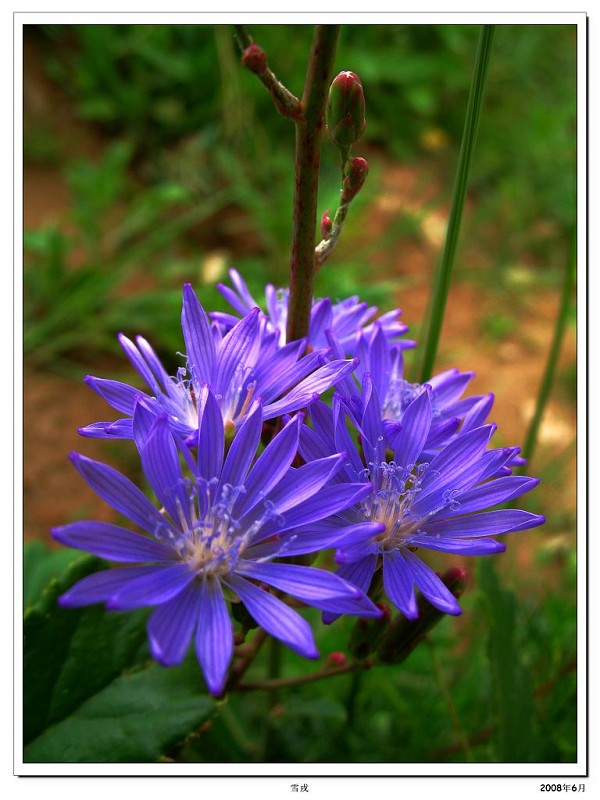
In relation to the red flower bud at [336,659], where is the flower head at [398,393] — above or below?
above

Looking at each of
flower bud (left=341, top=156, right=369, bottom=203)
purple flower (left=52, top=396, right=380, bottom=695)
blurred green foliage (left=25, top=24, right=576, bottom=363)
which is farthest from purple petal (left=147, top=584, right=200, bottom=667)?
blurred green foliage (left=25, top=24, right=576, bottom=363)

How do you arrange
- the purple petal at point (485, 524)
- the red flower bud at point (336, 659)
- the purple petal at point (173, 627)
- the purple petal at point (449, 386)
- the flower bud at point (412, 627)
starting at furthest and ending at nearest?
1. the red flower bud at point (336, 659)
2. the purple petal at point (449, 386)
3. the flower bud at point (412, 627)
4. the purple petal at point (485, 524)
5. the purple petal at point (173, 627)

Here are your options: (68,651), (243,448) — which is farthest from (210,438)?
(68,651)

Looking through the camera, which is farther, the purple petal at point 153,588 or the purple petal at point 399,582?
the purple petal at point 399,582

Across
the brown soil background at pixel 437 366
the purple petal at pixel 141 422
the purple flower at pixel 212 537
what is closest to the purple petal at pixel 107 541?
the purple flower at pixel 212 537

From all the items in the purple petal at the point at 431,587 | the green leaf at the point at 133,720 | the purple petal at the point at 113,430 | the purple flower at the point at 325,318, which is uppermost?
the purple flower at the point at 325,318

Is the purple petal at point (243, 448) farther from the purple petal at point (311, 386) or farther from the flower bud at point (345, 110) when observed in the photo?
the flower bud at point (345, 110)
